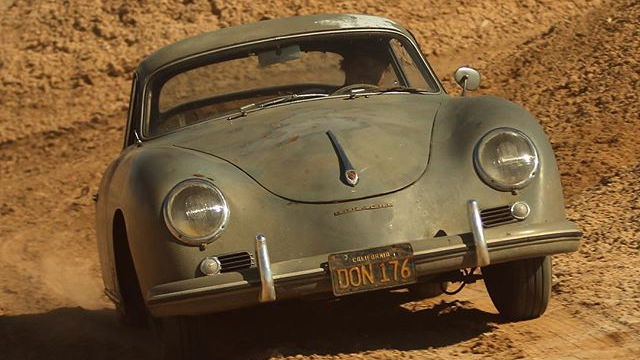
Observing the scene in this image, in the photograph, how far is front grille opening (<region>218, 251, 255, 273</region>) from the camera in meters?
5.35

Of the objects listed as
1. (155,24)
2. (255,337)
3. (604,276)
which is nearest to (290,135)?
(255,337)

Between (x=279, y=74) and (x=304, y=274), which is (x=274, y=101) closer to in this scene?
(x=279, y=74)

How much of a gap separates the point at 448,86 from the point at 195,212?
847 cm

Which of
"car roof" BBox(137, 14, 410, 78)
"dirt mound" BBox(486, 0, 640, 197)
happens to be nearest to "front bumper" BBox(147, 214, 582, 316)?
"car roof" BBox(137, 14, 410, 78)

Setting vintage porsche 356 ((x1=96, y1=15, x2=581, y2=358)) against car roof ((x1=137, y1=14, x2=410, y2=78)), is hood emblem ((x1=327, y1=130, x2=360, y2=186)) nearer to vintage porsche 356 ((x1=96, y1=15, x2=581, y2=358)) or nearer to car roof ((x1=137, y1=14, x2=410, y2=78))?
vintage porsche 356 ((x1=96, y1=15, x2=581, y2=358))

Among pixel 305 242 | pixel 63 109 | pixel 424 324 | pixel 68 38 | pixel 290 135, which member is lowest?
pixel 424 324

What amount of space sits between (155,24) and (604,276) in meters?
10.3

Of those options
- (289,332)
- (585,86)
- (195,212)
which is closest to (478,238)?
(195,212)

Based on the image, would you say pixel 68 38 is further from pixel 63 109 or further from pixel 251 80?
pixel 251 80

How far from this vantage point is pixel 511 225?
5426 mm

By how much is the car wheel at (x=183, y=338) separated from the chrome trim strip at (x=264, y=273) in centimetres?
61

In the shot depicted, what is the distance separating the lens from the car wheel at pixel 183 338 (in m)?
5.75

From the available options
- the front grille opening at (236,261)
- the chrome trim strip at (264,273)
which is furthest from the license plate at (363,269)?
the front grille opening at (236,261)

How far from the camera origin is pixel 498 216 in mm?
5473
